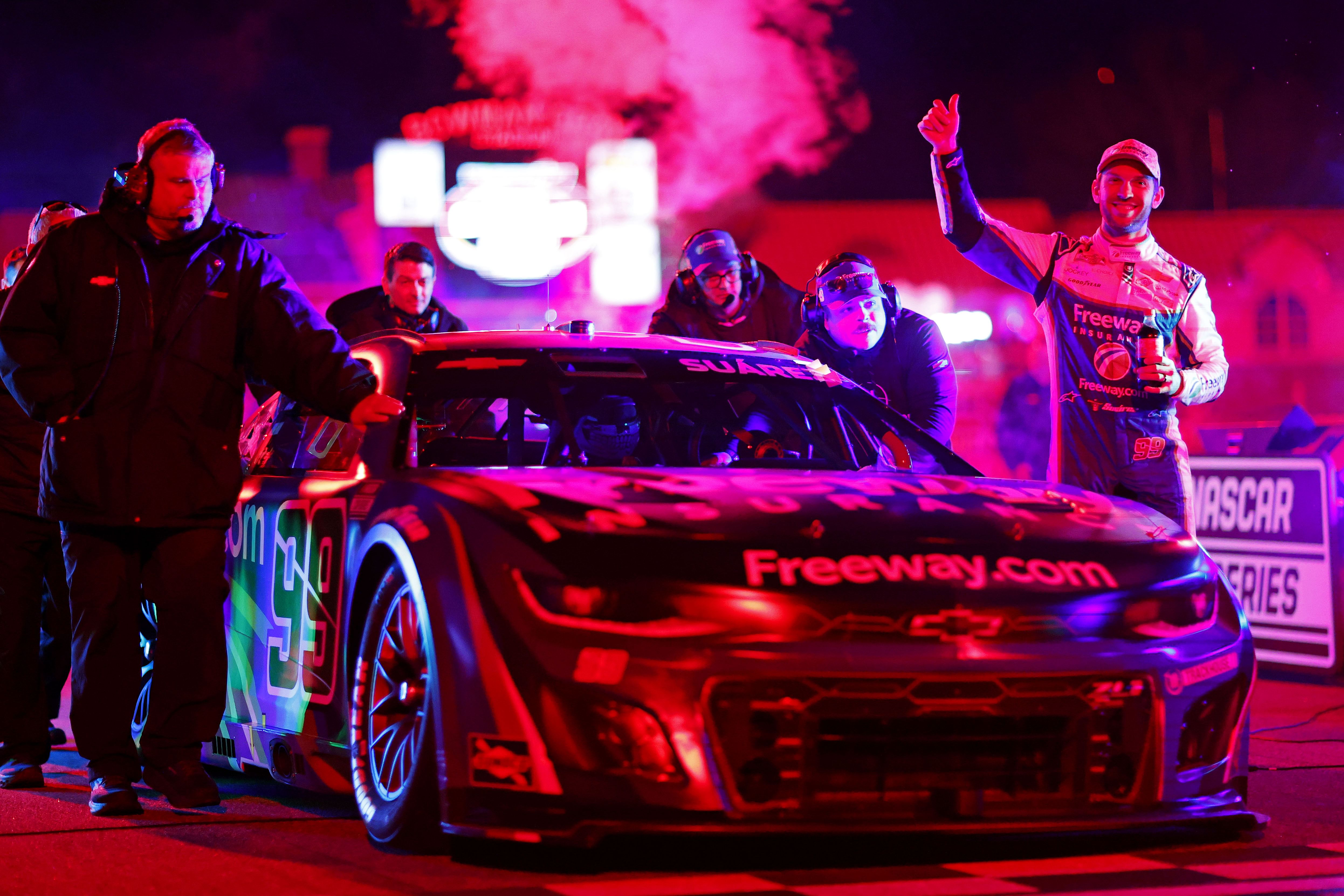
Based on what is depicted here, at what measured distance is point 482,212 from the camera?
135 feet

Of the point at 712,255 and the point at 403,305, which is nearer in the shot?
the point at 712,255

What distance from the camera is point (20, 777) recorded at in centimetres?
Answer: 549

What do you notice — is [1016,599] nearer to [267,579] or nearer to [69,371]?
[267,579]

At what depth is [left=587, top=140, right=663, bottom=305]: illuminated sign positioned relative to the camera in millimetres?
38219

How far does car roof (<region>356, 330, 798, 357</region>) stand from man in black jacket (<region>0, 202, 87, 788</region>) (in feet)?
4.15

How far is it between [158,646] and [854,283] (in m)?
2.91

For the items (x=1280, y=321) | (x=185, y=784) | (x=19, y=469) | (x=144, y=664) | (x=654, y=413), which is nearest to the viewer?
(x=185, y=784)

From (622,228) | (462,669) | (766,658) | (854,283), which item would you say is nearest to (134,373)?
(462,669)

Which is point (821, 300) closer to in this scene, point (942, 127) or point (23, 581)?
point (942, 127)

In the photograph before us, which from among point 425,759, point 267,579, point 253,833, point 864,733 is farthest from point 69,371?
point 864,733

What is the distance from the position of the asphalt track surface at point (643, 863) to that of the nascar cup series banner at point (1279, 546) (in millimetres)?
3928

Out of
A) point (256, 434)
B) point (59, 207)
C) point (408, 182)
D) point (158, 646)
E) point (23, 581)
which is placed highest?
point (408, 182)

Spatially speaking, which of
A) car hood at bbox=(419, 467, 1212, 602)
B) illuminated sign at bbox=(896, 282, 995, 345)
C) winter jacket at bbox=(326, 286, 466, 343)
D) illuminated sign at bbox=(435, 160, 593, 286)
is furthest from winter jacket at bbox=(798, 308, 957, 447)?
illuminated sign at bbox=(435, 160, 593, 286)

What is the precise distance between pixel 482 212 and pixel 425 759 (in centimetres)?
3786
